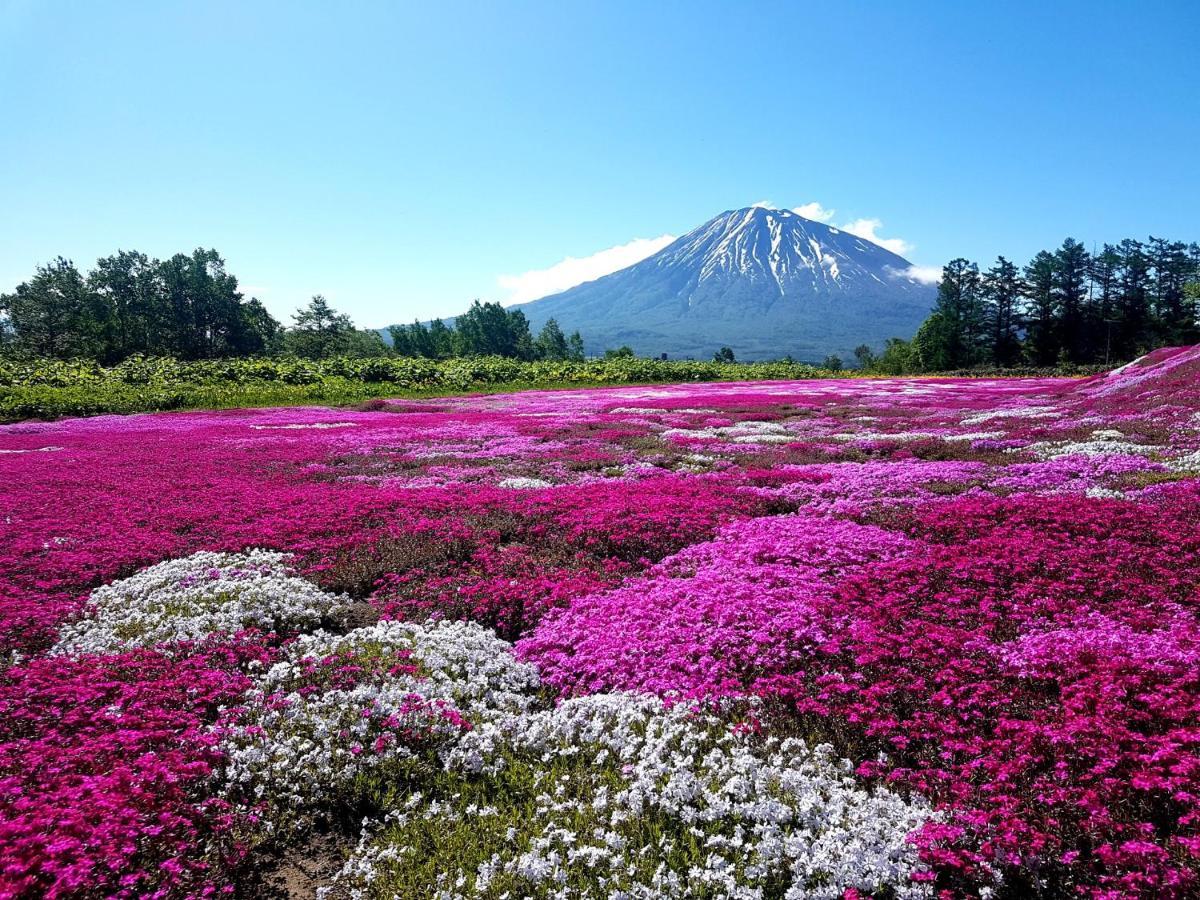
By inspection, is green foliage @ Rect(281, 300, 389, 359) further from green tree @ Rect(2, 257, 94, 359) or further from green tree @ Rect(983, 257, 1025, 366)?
green tree @ Rect(983, 257, 1025, 366)

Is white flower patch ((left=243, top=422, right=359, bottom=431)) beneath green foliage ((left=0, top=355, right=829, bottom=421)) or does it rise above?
beneath

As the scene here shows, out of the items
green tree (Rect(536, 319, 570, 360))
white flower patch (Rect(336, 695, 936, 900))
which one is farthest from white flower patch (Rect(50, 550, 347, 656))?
green tree (Rect(536, 319, 570, 360))

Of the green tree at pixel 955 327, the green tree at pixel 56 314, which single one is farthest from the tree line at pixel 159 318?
the green tree at pixel 955 327

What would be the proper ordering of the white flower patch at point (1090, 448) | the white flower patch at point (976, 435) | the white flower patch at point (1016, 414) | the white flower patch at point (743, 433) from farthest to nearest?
1. the white flower patch at point (1016, 414)
2. the white flower patch at point (743, 433)
3. the white flower patch at point (976, 435)
4. the white flower patch at point (1090, 448)

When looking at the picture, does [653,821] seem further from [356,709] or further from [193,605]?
[193,605]

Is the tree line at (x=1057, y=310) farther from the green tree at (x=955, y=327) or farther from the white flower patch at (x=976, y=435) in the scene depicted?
the white flower patch at (x=976, y=435)

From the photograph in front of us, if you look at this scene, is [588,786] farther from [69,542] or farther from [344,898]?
[69,542]

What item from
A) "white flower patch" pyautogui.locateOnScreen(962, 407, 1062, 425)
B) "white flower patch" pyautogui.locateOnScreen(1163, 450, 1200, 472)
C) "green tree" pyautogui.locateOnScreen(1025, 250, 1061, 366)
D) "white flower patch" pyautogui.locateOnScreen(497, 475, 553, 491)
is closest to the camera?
"white flower patch" pyautogui.locateOnScreen(1163, 450, 1200, 472)

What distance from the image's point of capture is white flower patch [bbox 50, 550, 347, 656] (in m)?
7.85

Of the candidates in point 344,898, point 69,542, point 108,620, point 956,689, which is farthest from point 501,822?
point 69,542

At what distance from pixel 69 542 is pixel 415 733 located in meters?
9.91

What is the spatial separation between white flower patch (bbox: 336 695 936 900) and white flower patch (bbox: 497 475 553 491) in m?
10.1

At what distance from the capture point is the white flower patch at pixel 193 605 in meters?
7.85

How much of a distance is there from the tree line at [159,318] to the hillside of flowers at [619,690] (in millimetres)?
91527
